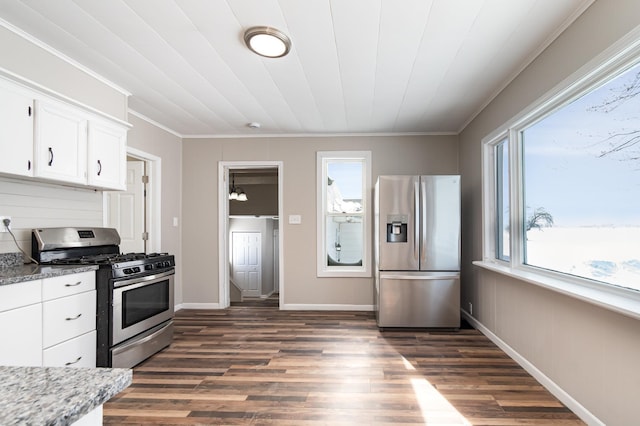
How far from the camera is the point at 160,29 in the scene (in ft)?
6.89

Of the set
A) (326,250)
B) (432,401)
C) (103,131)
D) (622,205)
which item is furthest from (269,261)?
(622,205)

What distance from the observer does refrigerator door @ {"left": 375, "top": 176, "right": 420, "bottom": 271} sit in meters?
3.67

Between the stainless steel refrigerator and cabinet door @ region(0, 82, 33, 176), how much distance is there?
318cm

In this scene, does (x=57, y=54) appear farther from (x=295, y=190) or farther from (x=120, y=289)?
(x=295, y=190)

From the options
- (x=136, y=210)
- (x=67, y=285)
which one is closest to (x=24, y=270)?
(x=67, y=285)

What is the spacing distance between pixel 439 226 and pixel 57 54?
3722 millimetres

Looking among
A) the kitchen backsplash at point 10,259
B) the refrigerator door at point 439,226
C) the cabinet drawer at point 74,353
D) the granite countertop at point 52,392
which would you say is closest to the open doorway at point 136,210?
the kitchen backsplash at point 10,259

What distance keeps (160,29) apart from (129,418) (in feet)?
8.02

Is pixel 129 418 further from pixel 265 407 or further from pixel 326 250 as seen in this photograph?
pixel 326 250

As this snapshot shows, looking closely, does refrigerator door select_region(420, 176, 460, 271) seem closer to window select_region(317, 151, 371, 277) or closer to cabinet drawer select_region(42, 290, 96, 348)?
window select_region(317, 151, 371, 277)

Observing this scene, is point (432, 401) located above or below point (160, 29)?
below

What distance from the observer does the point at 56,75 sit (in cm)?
240

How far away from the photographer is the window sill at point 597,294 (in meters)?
1.55

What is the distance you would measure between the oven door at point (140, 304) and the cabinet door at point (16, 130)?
3.26 ft
